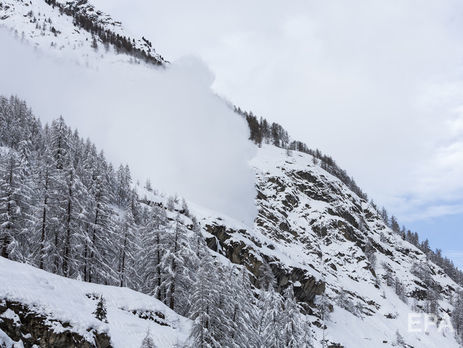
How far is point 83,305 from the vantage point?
2170 cm

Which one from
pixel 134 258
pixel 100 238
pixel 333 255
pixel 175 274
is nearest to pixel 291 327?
pixel 175 274

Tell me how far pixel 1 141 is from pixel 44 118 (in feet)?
315

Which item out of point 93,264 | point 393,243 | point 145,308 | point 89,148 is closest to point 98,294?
point 145,308

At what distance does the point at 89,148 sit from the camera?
83.5 metres

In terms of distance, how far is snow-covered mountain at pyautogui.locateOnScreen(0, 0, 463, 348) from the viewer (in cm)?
1967

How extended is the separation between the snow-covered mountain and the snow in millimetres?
81

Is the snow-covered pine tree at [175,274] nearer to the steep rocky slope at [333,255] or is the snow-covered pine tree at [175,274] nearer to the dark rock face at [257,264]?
the dark rock face at [257,264]

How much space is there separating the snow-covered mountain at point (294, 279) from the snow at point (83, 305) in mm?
81

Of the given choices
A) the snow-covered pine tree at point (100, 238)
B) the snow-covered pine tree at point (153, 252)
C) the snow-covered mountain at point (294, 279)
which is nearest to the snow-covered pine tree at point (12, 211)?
the snow-covered mountain at point (294, 279)

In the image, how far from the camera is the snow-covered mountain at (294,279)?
19.7m

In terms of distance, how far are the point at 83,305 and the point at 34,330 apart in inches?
176

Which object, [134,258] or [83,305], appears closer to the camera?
[83,305]

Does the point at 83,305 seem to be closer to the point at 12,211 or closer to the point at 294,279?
the point at 12,211

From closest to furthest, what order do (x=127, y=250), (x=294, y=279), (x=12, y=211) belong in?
(x=12, y=211) < (x=127, y=250) < (x=294, y=279)
